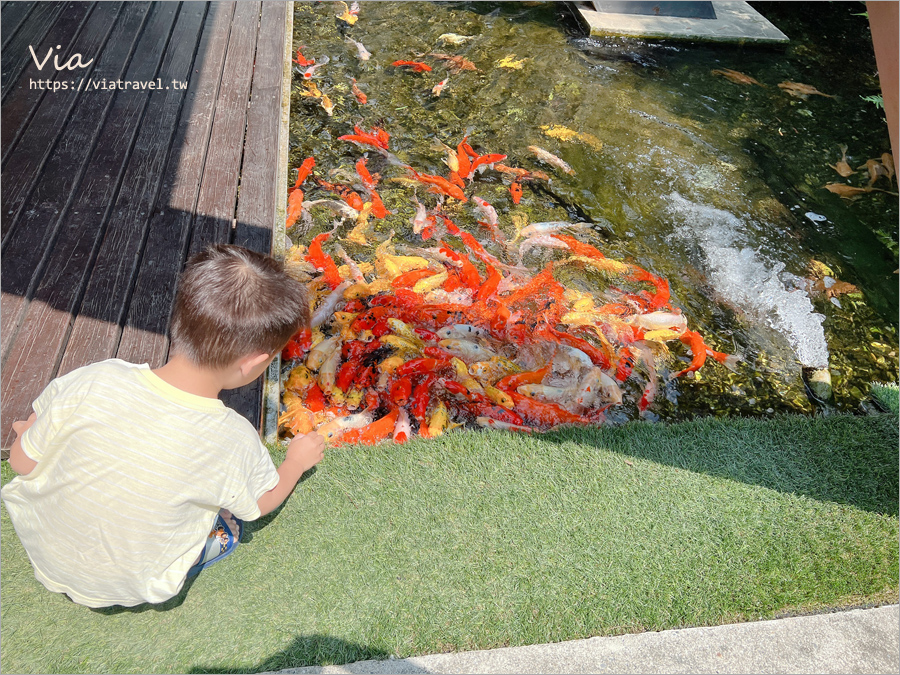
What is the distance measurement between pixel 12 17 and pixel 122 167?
2111 mm

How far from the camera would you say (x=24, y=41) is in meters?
4.28

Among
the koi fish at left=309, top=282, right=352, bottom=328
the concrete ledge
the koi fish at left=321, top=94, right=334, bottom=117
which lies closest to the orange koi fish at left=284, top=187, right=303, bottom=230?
the koi fish at left=309, top=282, right=352, bottom=328

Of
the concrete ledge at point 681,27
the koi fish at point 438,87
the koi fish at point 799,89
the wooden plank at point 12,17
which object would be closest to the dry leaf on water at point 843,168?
the koi fish at point 799,89

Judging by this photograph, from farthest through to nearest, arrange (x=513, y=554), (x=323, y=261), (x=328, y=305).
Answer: (x=323, y=261) < (x=328, y=305) < (x=513, y=554)

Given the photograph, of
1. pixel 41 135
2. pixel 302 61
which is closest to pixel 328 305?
pixel 41 135

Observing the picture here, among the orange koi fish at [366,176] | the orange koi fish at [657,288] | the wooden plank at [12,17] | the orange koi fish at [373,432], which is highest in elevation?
the wooden plank at [12,17]

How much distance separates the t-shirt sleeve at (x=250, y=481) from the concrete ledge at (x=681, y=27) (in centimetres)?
552

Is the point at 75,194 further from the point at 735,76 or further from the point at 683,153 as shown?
the point at 735,76

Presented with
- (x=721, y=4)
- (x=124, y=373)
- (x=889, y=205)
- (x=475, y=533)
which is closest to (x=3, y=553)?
(x=124, y=373)

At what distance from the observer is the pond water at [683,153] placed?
3.55 m

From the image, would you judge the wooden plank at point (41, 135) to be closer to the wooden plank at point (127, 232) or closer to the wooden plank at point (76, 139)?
the wooden plank at point (76, 139)

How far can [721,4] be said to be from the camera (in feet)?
21.5

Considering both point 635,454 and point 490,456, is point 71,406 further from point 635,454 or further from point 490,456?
point 635,454

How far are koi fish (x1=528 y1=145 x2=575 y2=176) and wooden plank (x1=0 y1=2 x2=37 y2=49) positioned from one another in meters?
3.73
